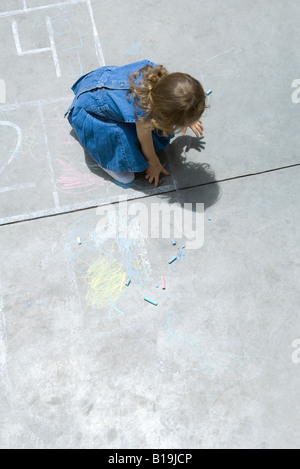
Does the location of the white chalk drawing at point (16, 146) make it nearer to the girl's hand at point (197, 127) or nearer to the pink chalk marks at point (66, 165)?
the pink chalk marks at point (66, 165)

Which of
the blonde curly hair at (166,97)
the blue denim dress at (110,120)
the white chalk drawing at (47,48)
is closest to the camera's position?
the blonde curly hair at (166,97)

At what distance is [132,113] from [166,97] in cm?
30

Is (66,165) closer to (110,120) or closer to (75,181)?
(75,181)

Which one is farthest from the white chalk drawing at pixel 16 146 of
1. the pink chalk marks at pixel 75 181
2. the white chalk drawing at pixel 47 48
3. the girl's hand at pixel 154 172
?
the girl's hand at pixel 154 172

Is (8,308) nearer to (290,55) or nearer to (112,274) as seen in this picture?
(112,274)

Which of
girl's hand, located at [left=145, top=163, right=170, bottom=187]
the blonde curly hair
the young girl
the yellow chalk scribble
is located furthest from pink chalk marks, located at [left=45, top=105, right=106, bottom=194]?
the blonde curly hair

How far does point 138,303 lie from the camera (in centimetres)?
283

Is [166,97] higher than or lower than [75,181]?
higher

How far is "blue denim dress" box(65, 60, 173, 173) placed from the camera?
2.75 metres

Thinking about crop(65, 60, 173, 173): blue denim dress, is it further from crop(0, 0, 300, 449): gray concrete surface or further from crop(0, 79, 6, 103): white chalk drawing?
crop(0, 79, 6, 103): white chalk drawing

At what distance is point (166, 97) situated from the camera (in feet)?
8.13

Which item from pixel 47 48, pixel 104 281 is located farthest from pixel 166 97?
pixel 47 48

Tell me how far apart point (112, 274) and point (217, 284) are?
649 millimetres

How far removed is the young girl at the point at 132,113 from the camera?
2.50 m
